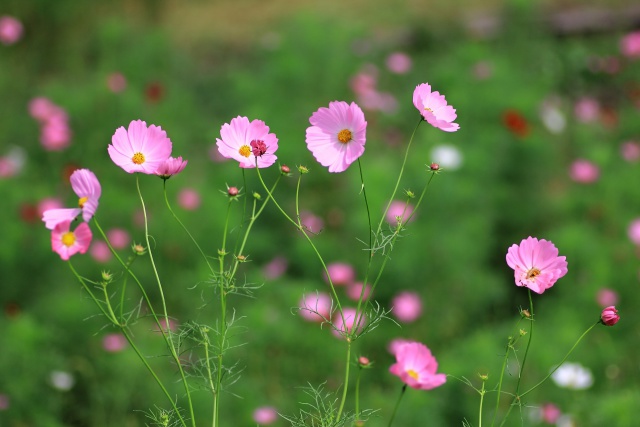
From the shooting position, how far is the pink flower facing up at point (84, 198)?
0.86m

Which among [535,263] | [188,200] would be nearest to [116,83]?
[188,200]

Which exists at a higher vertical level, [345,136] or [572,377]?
[345,136]

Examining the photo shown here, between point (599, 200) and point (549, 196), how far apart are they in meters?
0.26

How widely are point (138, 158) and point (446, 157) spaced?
224 centimetres

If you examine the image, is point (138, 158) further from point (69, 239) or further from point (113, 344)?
point (113, 344)

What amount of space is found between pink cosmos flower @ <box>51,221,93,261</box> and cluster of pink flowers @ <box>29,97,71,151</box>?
2.48 m

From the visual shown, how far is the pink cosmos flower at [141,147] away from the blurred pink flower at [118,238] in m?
2.11

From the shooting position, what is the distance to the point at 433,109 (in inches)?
38.4

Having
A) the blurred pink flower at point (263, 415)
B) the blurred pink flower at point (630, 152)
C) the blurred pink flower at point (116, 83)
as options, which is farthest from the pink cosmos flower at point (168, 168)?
the blurred pink flower at point (630, 152)

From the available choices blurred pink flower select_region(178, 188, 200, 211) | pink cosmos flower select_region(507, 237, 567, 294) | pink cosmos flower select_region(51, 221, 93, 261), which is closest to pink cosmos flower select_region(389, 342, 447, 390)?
pink cosmos flower select_region(507, 237, 567, 294)

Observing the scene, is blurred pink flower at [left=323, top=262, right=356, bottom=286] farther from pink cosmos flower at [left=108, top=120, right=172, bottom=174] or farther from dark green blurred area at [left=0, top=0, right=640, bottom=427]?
pink cosmos flower at [left=108, top=120, right=172, bottom=174]

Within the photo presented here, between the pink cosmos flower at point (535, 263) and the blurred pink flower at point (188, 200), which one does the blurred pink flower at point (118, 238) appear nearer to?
the blurred pink flower at point (188, 200)

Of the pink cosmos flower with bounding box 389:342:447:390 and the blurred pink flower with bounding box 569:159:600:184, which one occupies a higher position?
the blurred pink flower with bounding box 569:159:600:184

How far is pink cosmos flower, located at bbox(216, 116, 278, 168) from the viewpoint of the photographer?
0.94 metres
